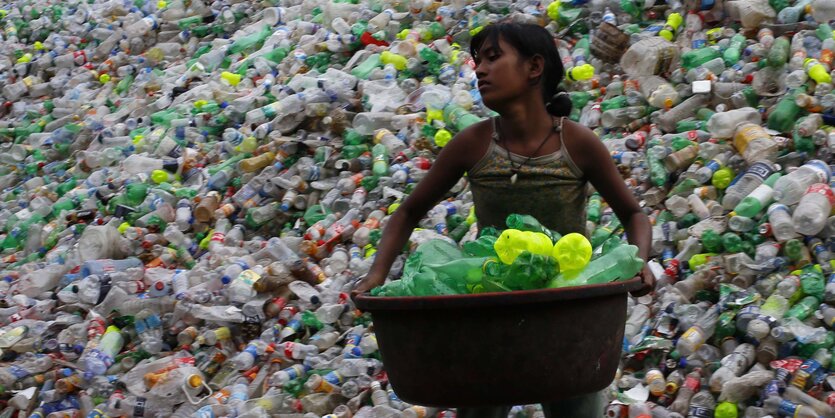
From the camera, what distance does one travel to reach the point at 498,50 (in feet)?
7.83

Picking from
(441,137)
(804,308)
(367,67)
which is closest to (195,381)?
(441,137)

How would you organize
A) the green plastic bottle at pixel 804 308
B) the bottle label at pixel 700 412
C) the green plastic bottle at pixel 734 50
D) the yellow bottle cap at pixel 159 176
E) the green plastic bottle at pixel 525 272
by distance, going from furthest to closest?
1. the yellow bottle cap at pixel 159 176
2. the green plastic bottle at pixel 734 50
3. the green plastic bottle at pixel 804 308
4. the bottle label at pixel 700 412
5. the green plastic bottle at pixel 525 272

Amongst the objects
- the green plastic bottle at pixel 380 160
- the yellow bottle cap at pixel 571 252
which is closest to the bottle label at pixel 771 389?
the yellow bottle cap at pixel 571 252

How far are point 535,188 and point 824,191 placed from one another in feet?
6.20

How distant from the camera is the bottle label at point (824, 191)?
12.6ft

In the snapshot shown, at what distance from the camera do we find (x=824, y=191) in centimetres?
383

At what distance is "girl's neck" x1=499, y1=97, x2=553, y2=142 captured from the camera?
241 cm

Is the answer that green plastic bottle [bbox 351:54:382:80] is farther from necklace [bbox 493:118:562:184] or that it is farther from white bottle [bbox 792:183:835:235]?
necklace [bbox 493:118:562:184]

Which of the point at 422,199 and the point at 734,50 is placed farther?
the point at 734,50

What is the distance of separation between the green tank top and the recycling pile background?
49.8 inches

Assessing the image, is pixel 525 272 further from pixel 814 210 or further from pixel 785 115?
pixel 785 115

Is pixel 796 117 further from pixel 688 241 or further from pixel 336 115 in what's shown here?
pixel 336 115

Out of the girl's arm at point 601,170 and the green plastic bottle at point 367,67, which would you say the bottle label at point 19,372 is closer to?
the green plastic bottle at point 367,67

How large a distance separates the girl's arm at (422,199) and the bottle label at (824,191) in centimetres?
190
